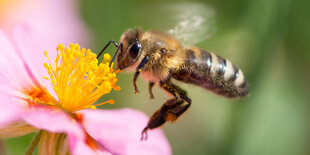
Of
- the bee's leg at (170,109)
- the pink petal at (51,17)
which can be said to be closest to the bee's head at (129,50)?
the bee's leg at (170,109)

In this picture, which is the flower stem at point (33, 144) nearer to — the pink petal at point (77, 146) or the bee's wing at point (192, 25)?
the pink petal at point (77, 146)

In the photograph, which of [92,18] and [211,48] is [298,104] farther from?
[92,18]

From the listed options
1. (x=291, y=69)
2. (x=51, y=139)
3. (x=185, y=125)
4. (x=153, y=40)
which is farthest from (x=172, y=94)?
(x=185, y=125)

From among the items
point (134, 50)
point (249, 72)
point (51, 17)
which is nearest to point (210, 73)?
point (134, 50)

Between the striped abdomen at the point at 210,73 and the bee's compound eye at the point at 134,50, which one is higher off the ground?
the bee's compound eye at the point at 134,50

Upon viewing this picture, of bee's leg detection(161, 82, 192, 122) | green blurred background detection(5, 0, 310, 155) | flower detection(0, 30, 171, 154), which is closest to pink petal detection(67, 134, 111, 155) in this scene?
flower detection(0, 30, 171, 154)

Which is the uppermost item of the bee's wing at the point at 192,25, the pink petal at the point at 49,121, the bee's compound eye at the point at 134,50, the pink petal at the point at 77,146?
the bee's wing at the point at 192,25

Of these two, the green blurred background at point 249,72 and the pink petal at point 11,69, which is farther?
the green blurred background at point 249,72
